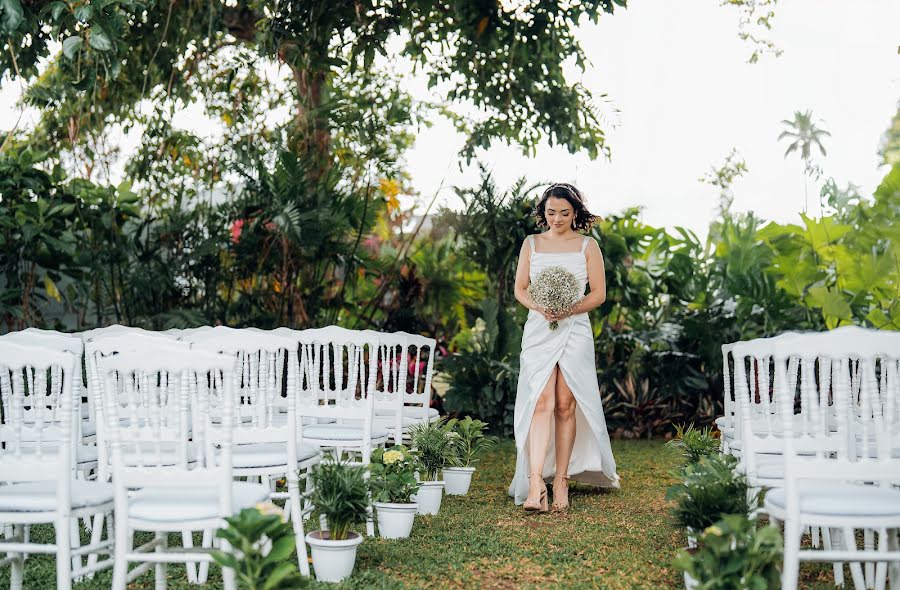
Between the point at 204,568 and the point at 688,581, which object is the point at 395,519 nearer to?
the point at 204,568

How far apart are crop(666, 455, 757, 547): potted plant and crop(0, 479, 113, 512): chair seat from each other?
2.14 meters

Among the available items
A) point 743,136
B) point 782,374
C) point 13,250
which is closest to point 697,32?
point 743,136

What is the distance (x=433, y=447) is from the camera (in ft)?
17.5

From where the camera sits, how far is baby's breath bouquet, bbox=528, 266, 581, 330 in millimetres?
5434

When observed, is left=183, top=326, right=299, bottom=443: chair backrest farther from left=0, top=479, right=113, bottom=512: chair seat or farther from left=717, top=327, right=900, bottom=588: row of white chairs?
left=717, top=327, right=900, bottom=588: row of white chairs

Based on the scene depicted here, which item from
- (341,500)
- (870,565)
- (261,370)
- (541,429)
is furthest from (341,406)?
(870,565)

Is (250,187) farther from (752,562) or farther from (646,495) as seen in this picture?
(752,562)

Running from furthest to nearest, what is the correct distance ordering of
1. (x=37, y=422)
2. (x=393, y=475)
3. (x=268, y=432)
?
(x=393, y=475) < (x=268, y=432) < (x=37, y=422)

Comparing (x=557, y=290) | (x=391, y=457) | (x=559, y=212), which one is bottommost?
(x=391, y=457)

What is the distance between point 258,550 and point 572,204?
3503mm

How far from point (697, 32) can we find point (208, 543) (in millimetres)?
8716

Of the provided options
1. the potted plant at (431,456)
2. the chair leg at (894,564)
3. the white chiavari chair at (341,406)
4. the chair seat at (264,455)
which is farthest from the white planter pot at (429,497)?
the chair leg at (894,564)

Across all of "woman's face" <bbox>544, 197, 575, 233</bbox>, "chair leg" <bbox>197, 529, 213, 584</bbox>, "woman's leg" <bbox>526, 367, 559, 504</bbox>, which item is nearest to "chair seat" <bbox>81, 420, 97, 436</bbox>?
"chair leg" <bbox>197, 529, 213, 584</bbox>

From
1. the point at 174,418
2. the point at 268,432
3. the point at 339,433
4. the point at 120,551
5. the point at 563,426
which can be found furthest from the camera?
the point at 563,426
